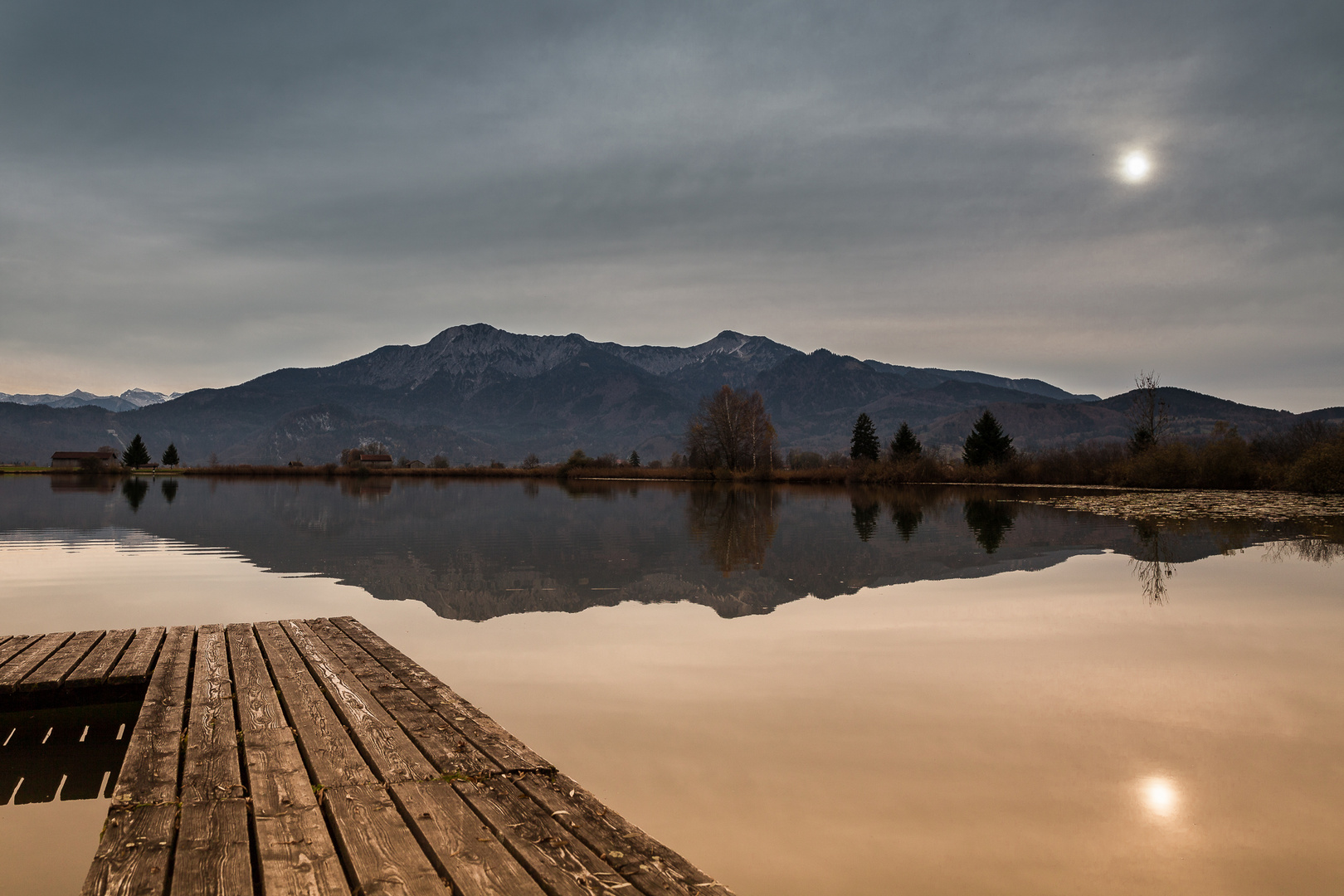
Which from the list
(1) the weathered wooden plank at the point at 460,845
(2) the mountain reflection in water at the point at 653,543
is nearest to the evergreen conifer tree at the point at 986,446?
(2) the mountain reflection in water at the point at 653,543

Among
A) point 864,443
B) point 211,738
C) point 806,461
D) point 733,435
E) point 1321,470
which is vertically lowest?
point 211,738

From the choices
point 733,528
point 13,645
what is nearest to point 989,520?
point 733,528

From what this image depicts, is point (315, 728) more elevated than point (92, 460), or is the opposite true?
point (92, 460)

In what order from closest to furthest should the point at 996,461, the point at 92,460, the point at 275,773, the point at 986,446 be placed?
the point at 275,773, the point at 996,461, the point at 986,446, the point at 92,460

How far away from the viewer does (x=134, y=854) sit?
159 inches

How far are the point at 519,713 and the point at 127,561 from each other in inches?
614

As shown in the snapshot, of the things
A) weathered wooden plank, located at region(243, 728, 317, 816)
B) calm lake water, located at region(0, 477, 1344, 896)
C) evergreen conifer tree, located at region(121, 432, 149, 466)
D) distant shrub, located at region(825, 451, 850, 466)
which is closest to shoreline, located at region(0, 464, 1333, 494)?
distant shrub, located at region(825, 451, 850, 466)

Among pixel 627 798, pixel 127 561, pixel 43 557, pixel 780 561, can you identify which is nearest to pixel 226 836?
pixel 627 798

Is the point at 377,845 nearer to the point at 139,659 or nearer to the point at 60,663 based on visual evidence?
the point at 139,659

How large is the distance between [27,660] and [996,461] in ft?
256

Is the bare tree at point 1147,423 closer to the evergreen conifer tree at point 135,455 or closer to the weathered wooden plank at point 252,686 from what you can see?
the weathered wooden plank at point 252,686

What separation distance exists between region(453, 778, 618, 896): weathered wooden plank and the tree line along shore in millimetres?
53762

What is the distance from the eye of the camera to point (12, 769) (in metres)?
6.73

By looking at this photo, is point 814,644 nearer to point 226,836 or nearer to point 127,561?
point 226,836
